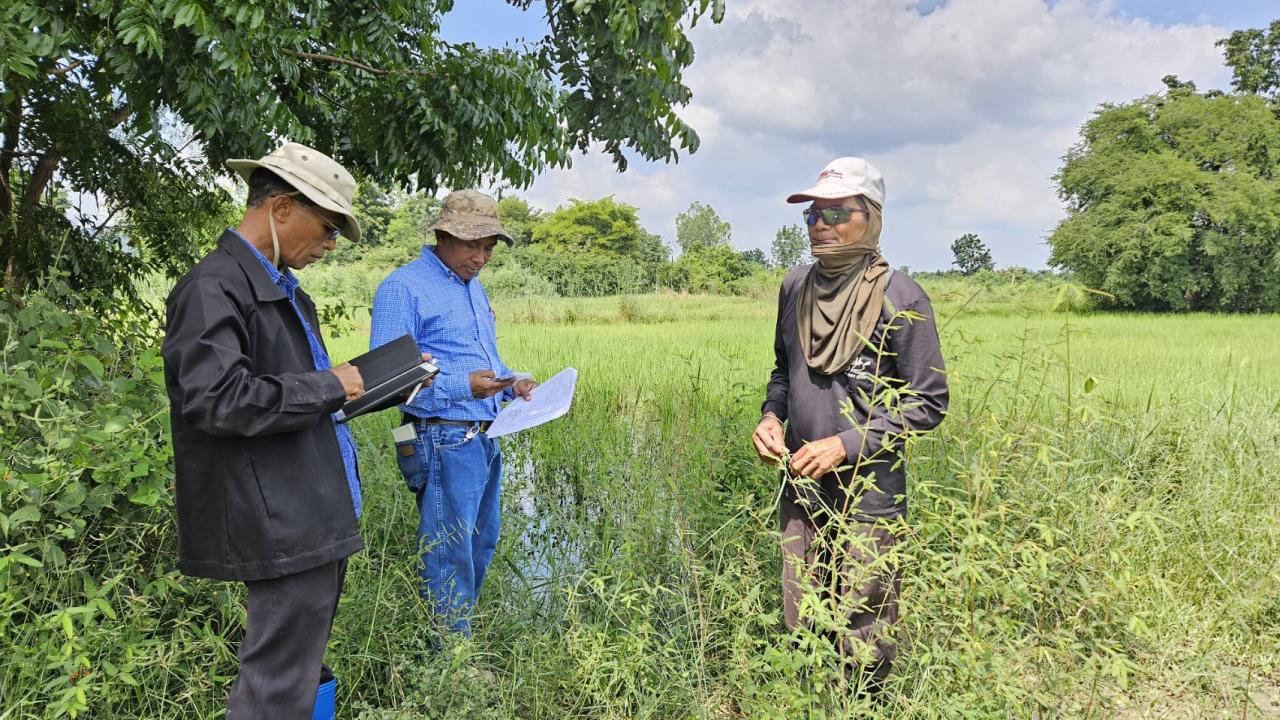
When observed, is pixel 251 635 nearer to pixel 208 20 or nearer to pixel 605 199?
pixel 208 20

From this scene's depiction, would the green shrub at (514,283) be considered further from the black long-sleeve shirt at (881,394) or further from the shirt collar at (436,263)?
the black long-sleeve shirt at (881,394)

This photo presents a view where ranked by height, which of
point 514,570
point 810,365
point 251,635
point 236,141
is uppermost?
point 236,141

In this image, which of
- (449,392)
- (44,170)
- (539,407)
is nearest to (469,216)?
(449,392)

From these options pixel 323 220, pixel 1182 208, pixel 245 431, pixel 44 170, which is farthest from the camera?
pixel 1182 208

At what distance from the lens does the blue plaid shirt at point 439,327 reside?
252 centimetres

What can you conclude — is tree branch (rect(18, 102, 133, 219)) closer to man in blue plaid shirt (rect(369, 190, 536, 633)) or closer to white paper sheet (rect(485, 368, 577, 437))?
man in blue plaid shirt (rect(369, 190, 536, 633))

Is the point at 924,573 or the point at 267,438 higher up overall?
the point at 267,438

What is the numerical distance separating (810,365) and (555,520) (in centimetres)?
184

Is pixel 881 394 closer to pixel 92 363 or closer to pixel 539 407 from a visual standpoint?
pixel 539 407

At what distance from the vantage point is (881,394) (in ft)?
6.43

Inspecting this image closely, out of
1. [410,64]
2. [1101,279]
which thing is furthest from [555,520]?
[1101,279]

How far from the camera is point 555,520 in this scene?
12.0 feet

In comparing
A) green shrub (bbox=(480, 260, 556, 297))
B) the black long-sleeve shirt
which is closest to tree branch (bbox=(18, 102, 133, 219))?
the black long-sleeve shirt

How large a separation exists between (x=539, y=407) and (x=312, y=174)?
1.03 meters
